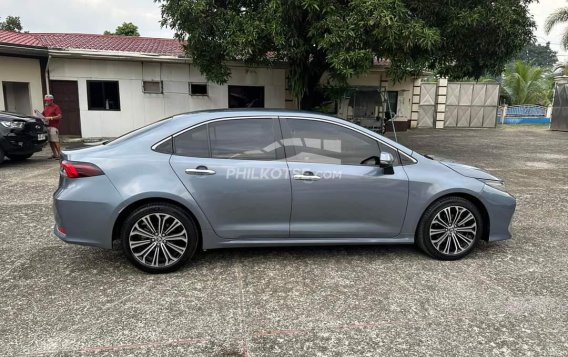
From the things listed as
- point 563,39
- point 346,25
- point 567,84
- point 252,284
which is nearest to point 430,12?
point 346,25

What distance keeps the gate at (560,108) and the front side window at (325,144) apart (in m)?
21.2

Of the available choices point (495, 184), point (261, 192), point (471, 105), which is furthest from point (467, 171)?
point (471, 105)

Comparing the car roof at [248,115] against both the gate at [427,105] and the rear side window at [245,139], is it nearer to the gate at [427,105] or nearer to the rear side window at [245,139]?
the rear side window at [245,139]

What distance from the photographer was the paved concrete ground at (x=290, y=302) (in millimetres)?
2846

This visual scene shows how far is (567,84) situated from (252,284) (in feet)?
74.0

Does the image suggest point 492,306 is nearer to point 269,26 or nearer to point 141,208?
point 141,208

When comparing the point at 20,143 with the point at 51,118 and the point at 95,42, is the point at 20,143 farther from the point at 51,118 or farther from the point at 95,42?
the point at 95,42

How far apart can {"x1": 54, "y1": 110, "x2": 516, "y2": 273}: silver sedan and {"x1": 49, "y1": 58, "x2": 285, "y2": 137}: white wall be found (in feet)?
37.0

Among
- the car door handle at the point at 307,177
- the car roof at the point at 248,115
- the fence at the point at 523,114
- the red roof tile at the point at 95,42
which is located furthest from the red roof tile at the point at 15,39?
the fence at the point at 523,114

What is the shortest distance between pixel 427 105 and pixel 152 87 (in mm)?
14427

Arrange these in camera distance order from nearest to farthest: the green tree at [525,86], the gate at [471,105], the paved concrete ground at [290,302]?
the paved concrete ground at [290,302]
the gate at [471,105]
the green tree at [525,86]

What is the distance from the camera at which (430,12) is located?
30.1 feet

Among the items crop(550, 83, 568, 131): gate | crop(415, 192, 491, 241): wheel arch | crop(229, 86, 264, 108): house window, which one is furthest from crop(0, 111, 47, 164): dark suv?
crop(550, 83, 568, 131): gate

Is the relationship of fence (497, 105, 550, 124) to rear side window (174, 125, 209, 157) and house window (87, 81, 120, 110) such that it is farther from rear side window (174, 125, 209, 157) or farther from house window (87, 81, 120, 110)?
rear side window (174, 125, 209, 157)
